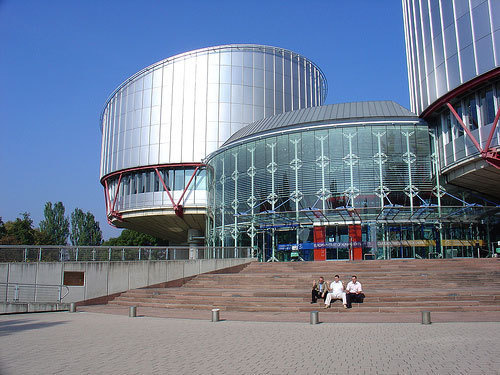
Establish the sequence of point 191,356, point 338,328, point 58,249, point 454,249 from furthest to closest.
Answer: point 454,249 → point 58,249 → point 338,328 → point 191,356

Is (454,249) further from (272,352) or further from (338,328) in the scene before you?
(272,352)

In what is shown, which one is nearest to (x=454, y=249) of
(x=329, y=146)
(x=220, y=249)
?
(x=329, y=146)

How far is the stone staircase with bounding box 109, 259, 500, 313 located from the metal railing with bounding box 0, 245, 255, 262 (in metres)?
1.99

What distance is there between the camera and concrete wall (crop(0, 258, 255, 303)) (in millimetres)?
21656

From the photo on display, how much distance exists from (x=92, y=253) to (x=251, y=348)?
1550 cm

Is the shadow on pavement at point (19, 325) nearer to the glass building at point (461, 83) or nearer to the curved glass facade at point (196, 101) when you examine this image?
the glass building at point (461, 83)

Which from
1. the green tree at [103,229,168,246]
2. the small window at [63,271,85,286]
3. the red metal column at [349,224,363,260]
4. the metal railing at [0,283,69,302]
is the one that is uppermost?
the green tree at [103,229,168,246]

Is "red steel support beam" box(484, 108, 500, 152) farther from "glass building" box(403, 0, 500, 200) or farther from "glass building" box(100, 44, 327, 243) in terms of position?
"glass building" box(100, 44, 327, 243)

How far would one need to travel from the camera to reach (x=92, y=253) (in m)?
24.0

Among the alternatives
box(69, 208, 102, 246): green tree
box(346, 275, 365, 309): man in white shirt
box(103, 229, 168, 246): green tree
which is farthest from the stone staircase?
box(69, 208, 102, 246): green tree

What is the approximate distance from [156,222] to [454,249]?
109 feet

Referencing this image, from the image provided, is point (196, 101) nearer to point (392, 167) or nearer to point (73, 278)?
point (392, 167)

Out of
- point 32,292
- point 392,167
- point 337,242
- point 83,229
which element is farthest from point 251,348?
point 83,229

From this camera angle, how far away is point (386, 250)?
32.2 metres
